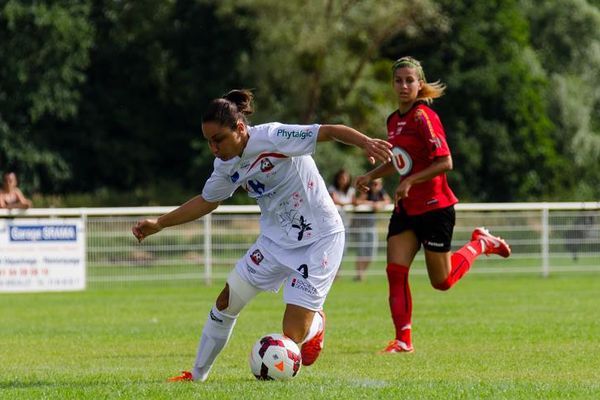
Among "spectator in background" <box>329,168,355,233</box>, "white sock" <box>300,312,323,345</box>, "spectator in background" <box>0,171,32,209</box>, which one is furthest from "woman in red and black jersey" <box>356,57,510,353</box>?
"spectator in background" <box>329,168,355,233</box>

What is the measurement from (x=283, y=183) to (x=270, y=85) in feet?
117

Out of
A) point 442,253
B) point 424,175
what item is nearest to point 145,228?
point 424,175

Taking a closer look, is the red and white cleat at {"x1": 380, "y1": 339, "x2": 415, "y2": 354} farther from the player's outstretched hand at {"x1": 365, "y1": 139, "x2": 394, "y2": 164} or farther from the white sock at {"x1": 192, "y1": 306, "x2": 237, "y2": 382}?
the player's outstretched hand at {"x1": 365, "y1": 139, "x2": 394, "y2": 164}

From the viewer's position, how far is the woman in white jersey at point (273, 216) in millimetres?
8180

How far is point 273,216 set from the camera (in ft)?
27.8

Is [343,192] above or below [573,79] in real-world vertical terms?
below

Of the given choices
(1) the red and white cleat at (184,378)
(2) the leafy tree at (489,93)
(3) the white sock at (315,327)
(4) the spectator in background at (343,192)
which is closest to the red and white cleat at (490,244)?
(3) the white sock at (315,327)

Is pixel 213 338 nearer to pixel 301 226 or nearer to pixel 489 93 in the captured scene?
pixel 301 226

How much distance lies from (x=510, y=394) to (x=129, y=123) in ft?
144

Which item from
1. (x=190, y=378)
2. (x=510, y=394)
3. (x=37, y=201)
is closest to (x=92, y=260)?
(x=190, y=378)

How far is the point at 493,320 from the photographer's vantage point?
14.1m

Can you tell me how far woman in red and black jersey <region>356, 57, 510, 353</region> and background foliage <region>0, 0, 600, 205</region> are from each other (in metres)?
32.1

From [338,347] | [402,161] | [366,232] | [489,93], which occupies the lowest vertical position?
[338,347]

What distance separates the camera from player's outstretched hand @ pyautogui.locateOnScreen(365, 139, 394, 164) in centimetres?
768
